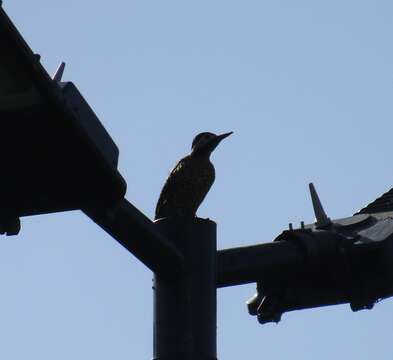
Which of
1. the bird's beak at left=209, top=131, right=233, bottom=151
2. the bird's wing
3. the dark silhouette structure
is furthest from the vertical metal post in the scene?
the bird's beak at left=209, top=131, right=233, bottom=151

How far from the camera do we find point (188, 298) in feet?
9.68

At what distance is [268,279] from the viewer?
322cm

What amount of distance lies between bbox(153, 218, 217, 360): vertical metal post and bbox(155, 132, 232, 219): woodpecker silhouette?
1.76 ft

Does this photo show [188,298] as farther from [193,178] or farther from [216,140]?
[193,178]

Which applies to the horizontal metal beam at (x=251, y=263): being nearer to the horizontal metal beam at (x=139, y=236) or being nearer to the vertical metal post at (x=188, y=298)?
the vertical metal post at (x=188, y=298)

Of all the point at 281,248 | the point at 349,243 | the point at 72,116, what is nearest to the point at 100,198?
the point at 72,116

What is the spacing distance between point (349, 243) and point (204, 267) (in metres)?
0.57

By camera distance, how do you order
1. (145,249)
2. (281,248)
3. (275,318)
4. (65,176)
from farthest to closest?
(275,318)
(281,248)
(145,249)
(65,176)

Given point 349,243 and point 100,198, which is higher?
point 349,243

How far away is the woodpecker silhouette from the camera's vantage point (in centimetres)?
412

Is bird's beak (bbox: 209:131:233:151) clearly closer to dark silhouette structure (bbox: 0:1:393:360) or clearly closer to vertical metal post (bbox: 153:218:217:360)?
dark silhouette structure (bbox: 0:1:393:360)

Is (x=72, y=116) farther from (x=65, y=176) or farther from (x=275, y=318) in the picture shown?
(x=275, y=318)

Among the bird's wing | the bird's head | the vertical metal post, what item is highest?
the bird's head

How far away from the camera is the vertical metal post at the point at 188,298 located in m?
2.87
